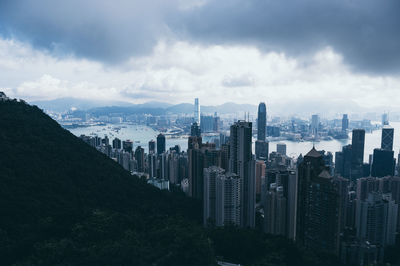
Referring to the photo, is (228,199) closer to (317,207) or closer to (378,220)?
(317,207)

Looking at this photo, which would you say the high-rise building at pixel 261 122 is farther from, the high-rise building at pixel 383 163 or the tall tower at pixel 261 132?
the high-rise building at pixel 383 163

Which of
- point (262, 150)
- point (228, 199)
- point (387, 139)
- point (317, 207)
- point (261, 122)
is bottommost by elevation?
point (262, 150)

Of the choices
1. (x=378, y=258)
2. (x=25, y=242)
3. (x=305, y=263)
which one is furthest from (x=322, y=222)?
(x=25, y=242)

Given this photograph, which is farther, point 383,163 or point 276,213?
point 383,163

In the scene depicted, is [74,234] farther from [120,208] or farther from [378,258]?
[378,258]

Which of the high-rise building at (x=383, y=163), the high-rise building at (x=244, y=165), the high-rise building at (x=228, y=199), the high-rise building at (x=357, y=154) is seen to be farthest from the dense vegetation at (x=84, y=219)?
the high-rise building at (x=383, y=163)

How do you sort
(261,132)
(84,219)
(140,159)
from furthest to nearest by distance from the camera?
(261,132), (140,159), (84,219)

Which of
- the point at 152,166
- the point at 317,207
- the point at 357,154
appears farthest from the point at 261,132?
the point at 317,207
